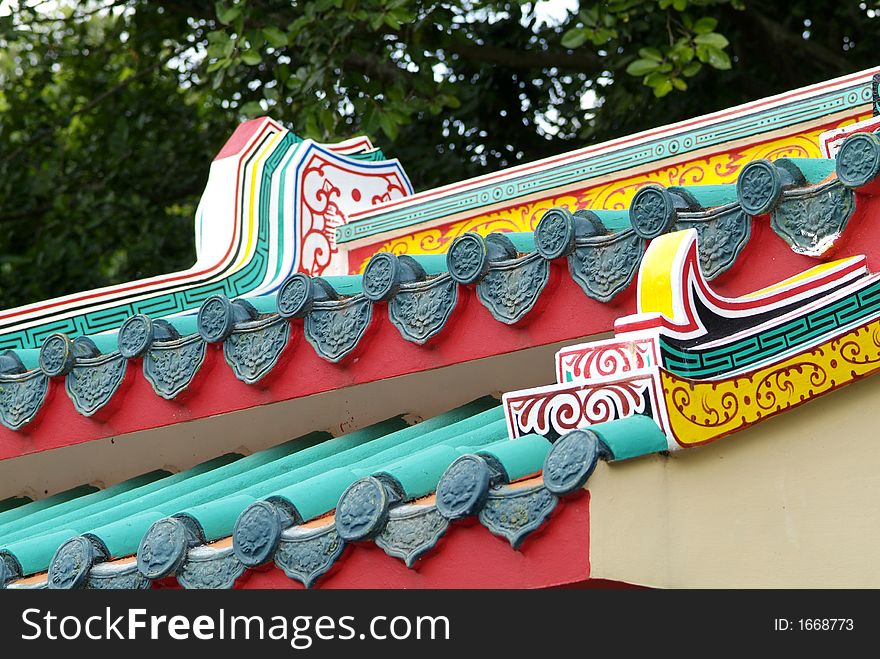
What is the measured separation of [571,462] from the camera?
7.46ft

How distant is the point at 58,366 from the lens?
3553 mm

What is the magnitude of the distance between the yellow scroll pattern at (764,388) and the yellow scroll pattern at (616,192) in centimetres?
125

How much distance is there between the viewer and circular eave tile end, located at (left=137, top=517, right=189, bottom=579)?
8.71 feet

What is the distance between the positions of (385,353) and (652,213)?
0.71 meters

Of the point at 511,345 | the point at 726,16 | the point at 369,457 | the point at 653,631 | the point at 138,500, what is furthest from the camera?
the point at 726,16

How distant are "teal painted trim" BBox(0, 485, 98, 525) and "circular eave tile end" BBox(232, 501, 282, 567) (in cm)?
160

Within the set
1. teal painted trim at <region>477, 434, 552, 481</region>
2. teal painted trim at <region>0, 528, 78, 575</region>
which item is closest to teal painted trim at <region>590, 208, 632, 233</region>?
teal painted trim at <region>477, 434, 552, 481</region>

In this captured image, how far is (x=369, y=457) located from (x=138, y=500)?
25.6 inches

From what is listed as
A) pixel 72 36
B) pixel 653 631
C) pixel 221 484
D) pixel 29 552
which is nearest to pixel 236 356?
pixel 221 484

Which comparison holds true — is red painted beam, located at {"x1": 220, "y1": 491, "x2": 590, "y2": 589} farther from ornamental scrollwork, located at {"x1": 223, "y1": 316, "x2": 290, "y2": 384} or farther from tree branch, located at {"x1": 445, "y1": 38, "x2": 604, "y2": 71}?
tree branch, located at {"x1": 445, "y1": 38, "x2": 604, "y2": 71}

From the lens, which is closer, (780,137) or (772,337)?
(772,337)

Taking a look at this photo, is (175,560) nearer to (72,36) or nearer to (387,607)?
(387,607)

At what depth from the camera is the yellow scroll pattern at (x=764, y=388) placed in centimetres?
231

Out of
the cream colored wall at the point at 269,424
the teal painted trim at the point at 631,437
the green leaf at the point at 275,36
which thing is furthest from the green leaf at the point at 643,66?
the teal painted trim at the point at 631,437
